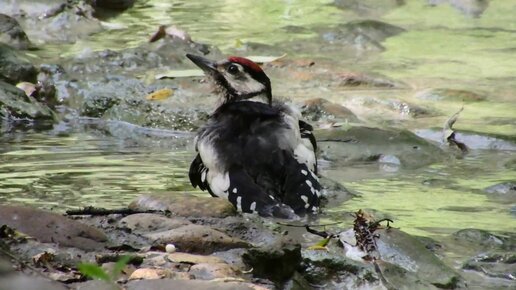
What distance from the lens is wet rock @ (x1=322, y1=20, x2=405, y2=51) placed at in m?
11.7

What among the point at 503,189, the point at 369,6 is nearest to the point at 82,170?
the point at 503,189

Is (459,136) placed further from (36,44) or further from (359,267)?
(36,44)

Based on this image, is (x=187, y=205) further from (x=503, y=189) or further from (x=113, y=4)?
(x=113, y=4)

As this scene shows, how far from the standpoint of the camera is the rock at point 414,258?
4.55 metres

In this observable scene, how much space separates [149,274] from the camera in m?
3.65

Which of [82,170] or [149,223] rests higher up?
[149,223]

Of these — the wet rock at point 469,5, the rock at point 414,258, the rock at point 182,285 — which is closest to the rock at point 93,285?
the rock at point 182,285

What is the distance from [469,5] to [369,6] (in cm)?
117

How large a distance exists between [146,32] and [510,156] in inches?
222

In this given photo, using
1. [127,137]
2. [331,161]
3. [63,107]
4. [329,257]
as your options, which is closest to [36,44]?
[63,107]

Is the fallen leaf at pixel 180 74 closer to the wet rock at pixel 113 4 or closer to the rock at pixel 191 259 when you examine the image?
the wet rock at pixel 113 4

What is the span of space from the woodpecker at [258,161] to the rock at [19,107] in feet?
9.22

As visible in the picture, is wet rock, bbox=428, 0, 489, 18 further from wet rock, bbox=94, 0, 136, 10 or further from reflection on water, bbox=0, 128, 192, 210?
reflection on water, bbox=0, 128, 192, 210

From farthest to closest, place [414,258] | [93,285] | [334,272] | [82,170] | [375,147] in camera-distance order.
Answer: [375,147] < [82,170] < [414,258] < [334,272] < [93,285]
